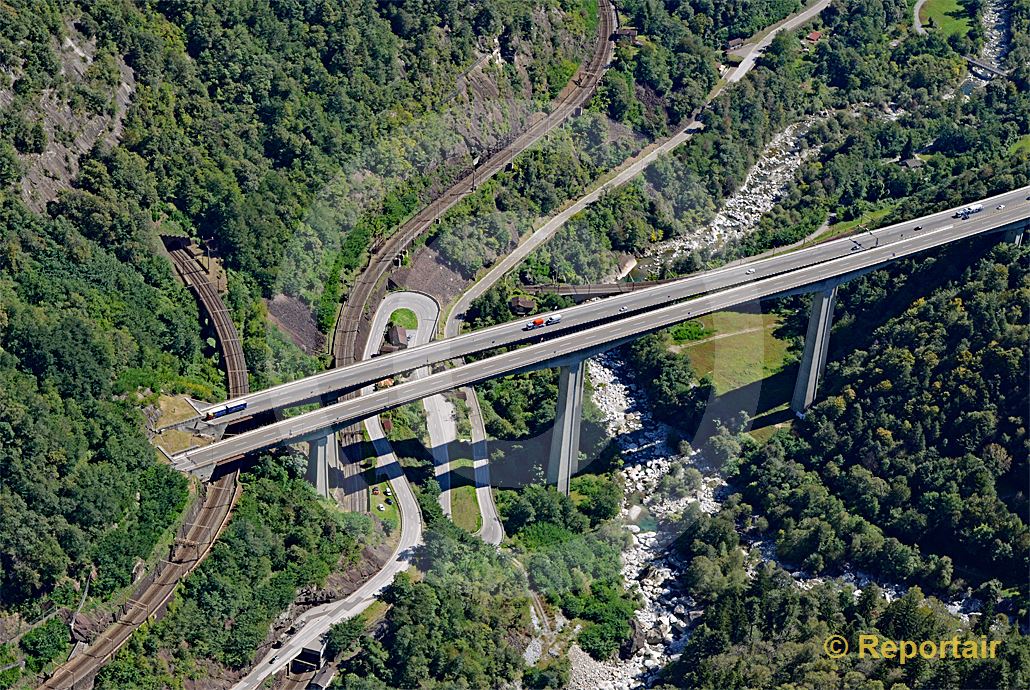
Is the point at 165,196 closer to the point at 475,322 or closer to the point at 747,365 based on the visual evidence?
the point at 475,322

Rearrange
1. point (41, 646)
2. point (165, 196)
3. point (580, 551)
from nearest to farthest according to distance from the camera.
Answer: point (41, 646) → point (580, 551) → point (165, 196)

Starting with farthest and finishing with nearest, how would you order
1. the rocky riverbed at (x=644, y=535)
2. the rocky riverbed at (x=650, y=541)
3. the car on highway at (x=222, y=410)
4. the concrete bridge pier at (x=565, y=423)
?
the concrete bridge pier at (x=565, y=423)
the rocky riverbed at (x=650, y=541)
the rocky riverbed at (x=644, y=535)
the car on highway at (x=222, y=410)

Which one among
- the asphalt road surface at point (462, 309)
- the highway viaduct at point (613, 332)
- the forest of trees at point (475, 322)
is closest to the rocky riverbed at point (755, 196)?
the forest of trees at point (475, 322)

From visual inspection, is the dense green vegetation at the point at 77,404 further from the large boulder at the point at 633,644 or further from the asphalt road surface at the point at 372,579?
the large boulder at the point at 633,644

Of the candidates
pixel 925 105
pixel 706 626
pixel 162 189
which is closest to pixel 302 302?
pixel 162 189

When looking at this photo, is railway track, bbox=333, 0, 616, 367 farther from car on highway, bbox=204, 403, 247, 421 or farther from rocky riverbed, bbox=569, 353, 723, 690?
rocky riverbed, bbox=569, 353, 723, 690

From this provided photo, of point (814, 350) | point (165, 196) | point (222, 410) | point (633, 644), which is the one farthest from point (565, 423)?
point (165, 196)
